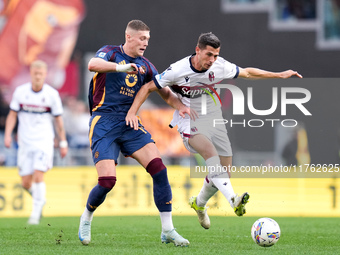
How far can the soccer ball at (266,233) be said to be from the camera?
7.73 m

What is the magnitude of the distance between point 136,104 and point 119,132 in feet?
1.18

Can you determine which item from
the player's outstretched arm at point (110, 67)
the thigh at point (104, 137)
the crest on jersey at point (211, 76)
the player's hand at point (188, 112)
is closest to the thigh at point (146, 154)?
the thigh at point (104, 137)

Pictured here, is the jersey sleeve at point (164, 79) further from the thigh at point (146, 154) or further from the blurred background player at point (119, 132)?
the thigh at point (146, 154)

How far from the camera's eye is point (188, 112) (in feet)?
27.9

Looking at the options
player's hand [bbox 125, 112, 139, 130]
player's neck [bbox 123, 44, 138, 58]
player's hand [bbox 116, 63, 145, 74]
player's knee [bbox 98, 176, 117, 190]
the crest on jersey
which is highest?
player's neck [bbox 123, 44, 138, 58]

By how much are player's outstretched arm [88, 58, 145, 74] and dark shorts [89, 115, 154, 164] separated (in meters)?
0.62

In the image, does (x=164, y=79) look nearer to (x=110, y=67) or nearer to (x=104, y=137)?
(x=110, y=67)

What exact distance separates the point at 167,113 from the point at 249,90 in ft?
12.5

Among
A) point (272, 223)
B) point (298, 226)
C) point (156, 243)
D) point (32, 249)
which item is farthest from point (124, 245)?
point (298, 226)

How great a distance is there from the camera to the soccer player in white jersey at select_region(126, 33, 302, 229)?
8234 mm

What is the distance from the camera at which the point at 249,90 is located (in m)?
21.4

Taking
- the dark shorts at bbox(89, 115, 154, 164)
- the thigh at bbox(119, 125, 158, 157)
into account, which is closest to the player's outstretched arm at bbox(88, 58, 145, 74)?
the dark shorts at bbox(89, 115, 154, 164)

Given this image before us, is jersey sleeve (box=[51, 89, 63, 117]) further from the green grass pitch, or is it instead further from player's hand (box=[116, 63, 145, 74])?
player's hand (box=[116, 63, 145, 74])

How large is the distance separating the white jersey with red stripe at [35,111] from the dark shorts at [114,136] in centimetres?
343
